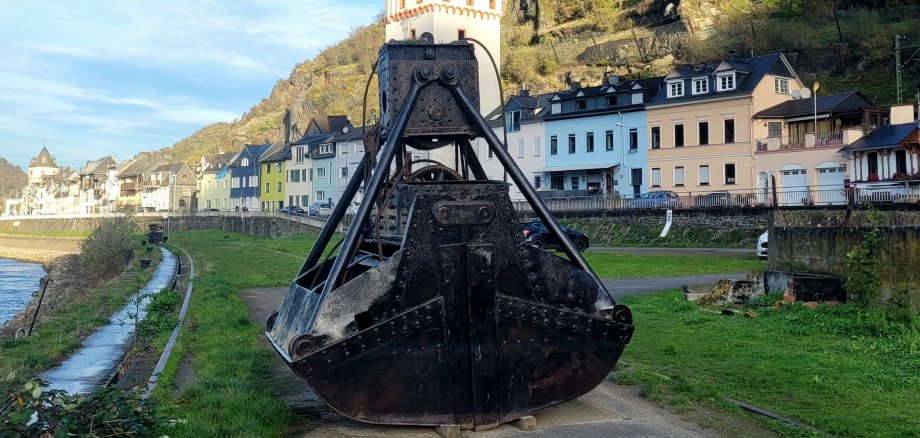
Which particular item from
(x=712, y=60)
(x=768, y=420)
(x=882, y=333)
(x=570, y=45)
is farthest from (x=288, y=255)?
(x=570, y=45)

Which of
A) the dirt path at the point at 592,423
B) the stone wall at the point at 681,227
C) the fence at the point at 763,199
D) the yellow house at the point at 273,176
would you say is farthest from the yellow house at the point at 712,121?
the yellow house at the point at 273,176

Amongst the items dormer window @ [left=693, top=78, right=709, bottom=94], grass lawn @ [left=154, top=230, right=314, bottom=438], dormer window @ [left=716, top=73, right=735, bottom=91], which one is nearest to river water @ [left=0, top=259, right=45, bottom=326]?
grass lawn @ [left=154, top=230, right=314, bottom=438]

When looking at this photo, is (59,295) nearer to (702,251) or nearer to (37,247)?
(702,251)

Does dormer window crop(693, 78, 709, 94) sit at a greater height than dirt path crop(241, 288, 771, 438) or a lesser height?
greater

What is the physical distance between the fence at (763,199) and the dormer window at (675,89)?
917 centimetres

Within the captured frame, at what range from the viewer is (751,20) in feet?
300

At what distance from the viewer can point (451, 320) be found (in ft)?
25.1

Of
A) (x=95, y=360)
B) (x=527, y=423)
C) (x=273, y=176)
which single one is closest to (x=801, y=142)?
(x=95, y=360)

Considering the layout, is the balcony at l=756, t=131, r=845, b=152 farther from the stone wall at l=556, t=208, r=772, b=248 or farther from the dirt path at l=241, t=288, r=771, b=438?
the dirt path at l=241, t=288, r=771, b=438

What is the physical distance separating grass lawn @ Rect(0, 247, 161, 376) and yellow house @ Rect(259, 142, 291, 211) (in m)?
72.4

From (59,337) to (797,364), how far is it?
14.3 meters

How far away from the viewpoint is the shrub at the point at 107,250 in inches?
1775

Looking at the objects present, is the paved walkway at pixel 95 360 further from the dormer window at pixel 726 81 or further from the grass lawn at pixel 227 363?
the dormer window at pixel 726 81

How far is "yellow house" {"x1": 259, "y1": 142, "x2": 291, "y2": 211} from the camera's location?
Result: 329 feet
